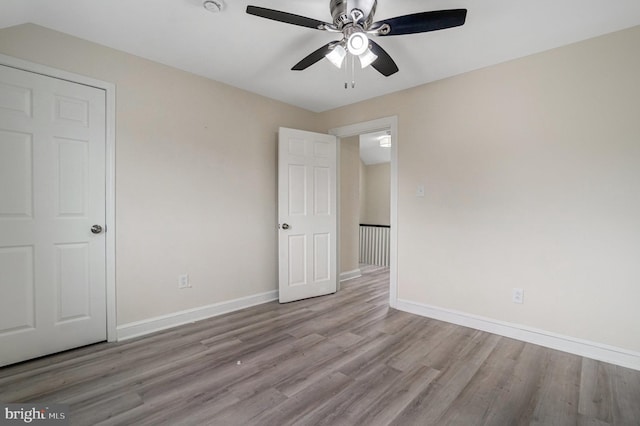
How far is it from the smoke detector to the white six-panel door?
1215 mm

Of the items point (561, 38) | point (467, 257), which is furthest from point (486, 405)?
point (561, 38)

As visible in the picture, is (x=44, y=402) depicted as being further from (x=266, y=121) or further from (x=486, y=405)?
(x=266, y=121)

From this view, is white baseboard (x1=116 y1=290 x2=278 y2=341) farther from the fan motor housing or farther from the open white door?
the fan motor housing

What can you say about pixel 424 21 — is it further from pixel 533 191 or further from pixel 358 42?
pixel 533 191

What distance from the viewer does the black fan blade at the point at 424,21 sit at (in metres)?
1.59

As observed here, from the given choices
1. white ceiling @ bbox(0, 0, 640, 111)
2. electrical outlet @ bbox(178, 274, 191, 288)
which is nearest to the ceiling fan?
white ceiling @ bbox(0, 0, 640, 111)

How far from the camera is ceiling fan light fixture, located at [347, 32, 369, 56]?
1743mm

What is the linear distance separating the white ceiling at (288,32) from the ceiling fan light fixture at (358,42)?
39cm

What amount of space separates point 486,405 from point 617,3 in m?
2.63

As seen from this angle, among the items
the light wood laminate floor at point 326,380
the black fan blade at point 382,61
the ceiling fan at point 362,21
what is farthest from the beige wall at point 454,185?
the ceiling fan at point 362,21

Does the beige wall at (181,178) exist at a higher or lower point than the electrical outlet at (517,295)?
higher

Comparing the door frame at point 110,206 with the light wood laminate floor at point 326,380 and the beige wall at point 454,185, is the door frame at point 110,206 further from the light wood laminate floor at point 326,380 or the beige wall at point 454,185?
the light wood laminate floor at point 326,380

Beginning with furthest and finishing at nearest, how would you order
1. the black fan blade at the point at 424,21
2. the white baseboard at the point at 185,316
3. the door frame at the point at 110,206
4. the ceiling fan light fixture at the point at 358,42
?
1. the white baseboard at the point at 185,316
2. the door frame at the point at 110,206
3. the ceiling fan light fixture at the point at 358,42
4. the black fan blade at the point at 424,21

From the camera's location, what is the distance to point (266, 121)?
359cm
